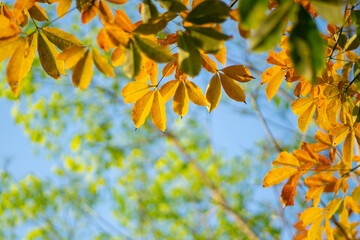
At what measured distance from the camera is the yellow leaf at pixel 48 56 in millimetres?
532

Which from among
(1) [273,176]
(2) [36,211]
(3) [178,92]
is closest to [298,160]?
(1) [273,176]

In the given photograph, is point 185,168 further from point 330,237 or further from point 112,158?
point 330,237

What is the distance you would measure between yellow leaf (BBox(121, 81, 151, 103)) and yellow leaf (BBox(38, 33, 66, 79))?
118 millimetres

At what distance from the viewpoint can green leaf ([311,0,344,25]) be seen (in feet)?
0.84

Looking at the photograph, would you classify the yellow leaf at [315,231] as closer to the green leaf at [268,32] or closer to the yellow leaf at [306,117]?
the yellow leaf at [306,117]

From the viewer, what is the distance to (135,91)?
0.58m

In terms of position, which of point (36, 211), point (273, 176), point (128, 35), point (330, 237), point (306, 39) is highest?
point (306, 39)

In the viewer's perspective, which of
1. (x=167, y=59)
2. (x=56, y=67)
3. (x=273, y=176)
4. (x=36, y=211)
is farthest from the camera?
(x=36, y=211)

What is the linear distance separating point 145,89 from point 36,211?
15.4ft

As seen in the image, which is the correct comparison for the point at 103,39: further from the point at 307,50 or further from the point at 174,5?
the point at 307,50

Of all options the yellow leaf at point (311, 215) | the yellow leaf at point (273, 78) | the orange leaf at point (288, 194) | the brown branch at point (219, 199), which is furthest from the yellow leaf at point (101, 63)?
the brown branch at point (219, 199)

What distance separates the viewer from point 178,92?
589 millimetres

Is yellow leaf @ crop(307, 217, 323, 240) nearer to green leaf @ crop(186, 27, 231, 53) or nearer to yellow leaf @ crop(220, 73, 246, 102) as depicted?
yellow leaf @ crop(220, 73, 246, 102)

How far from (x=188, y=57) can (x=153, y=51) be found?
2.2 inches
